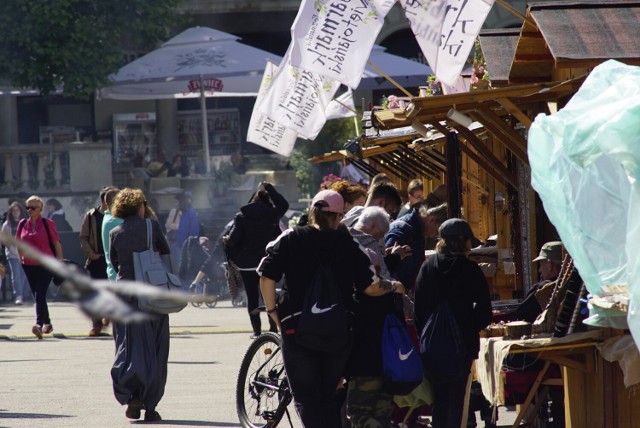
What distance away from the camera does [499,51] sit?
372 inches

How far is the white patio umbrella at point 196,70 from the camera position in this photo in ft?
74.3

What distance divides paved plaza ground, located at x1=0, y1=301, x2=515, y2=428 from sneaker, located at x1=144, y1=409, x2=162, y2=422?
0.06 meters

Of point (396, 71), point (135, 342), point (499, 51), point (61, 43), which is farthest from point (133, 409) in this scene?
point (61, 43)

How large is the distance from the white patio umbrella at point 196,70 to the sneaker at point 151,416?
1353cm

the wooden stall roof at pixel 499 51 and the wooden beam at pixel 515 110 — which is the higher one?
the wooden stall roof at pixel 499 51

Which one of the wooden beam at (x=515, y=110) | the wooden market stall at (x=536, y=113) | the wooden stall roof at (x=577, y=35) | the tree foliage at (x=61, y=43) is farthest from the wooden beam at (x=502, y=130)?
the tree foliage at (x=61, y=43)

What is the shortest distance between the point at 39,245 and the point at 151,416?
5844mm

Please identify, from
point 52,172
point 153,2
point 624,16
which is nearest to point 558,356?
point 624,16

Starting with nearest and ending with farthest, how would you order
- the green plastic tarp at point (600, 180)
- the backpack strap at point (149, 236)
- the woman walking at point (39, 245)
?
the green plastic tarp at point (600, 180) → the backpack strap at point (149, 236) → the woman walking at point (39, 245)

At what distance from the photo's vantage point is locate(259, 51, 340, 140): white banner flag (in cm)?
1237

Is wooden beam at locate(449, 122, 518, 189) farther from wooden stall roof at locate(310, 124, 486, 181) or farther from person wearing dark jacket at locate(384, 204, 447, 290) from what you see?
wooden stall roof at locate(310, 124, 486, 181)

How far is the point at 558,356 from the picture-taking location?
713 centimetres

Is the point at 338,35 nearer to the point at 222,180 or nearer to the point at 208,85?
the point at 208,85

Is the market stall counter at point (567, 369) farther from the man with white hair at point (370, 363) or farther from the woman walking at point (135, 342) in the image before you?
A: the woman walking at point (135, 342)
